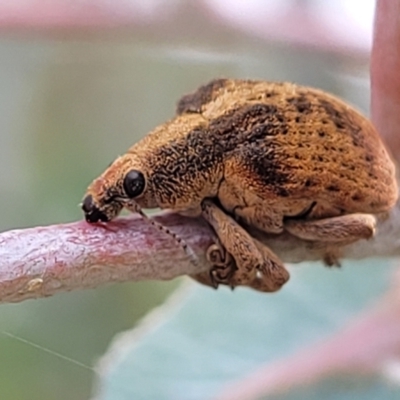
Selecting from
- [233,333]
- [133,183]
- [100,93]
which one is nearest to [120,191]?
[133,183]

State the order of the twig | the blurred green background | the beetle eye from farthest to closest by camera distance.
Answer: the blurred green background < the beetle eye < the twig

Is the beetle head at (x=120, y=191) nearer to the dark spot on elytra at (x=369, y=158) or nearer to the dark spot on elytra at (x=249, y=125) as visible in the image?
the dark spot on elytra at (x=249, y=125)

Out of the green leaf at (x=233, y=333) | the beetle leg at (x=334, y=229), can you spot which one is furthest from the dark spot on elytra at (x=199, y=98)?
the green leaf at (x=233, y=333)

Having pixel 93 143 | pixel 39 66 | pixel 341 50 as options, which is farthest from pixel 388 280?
pixel 39 66

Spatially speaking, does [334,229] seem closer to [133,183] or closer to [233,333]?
[133,183]

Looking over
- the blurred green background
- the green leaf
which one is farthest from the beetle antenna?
the blurred green background

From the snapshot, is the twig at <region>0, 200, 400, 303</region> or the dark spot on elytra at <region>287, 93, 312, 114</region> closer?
the twig at <region>0, 200, 400, 303</region>

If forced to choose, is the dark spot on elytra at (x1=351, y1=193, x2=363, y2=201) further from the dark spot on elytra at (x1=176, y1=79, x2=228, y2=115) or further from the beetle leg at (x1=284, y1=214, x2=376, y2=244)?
the dark spot on elytra at (x1=176, y1=79, x2=228, y2=115)
